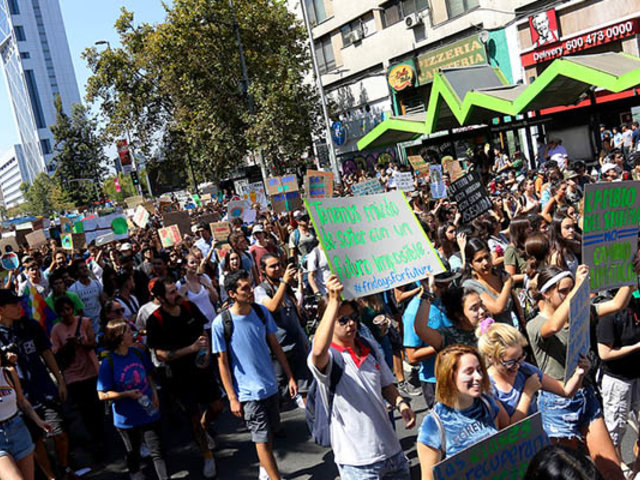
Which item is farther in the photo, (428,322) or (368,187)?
(368,187)

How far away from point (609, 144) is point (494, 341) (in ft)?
55.0

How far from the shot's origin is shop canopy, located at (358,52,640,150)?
45.5 ft

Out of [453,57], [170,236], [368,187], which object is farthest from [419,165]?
[453,57]

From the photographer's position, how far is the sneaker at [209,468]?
217 inches

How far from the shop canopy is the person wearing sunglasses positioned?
11.6 metres

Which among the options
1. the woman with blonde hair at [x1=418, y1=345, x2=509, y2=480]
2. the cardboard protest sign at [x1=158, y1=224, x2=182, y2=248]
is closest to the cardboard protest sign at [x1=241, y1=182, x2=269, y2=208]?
the cardboard protest sign at [x1=158, y1=224, x2=182, y2=248]

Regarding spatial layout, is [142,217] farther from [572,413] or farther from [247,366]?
[572,413]

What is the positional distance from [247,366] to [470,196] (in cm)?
383

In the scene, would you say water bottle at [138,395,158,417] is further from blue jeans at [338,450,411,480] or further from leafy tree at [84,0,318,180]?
leafy tree at [84,0,318,180]

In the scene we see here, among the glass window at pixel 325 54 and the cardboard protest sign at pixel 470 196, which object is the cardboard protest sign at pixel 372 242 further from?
the glass window at pixel 325 54

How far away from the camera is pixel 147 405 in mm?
5094

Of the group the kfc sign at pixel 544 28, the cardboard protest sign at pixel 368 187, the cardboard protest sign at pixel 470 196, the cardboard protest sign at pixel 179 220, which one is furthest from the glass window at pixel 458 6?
the cardboard protest sign at pixel 470 196

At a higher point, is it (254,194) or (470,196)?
(254,194)

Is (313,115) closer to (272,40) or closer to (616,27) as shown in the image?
(272,40)
